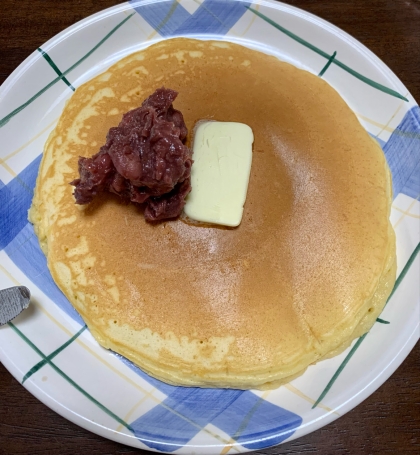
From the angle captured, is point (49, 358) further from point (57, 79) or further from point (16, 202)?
point (57, 79)

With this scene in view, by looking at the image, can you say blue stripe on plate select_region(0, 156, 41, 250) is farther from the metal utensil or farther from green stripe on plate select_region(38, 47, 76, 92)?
green stripe on plate select_region(38, 47, 76, 92)

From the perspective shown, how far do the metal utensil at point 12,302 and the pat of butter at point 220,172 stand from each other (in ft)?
2.42

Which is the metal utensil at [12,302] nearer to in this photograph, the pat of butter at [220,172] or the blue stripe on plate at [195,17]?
the pat of butter at [220,172]

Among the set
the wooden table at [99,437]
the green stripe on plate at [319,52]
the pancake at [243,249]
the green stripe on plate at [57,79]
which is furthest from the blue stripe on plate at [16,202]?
the green stripe on plate at [319,52]

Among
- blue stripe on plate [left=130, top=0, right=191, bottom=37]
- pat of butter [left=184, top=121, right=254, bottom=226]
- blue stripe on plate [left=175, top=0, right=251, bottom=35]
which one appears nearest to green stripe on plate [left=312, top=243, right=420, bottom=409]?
pat of butter [left=184, top=121, right=254, bottom=226]

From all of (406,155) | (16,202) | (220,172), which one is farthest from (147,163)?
(406,155)

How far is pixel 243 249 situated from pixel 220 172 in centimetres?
33

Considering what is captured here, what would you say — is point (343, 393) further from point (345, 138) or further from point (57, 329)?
point (57, 329)

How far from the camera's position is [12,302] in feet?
5.06

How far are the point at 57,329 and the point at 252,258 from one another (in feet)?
2.86

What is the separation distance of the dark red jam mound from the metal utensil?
45cm

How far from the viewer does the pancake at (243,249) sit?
1.49m

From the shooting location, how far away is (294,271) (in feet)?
4.99

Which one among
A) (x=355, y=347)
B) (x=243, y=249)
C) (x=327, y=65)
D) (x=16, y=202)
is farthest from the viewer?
(x=327, y=65)
